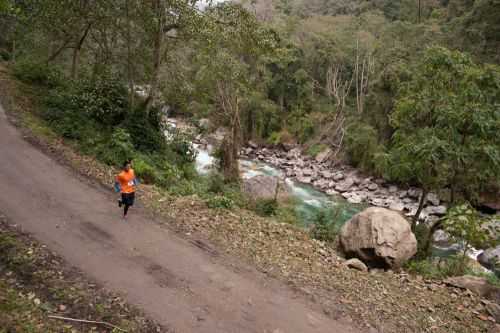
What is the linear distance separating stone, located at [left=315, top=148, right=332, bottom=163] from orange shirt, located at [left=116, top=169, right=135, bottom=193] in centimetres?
3055

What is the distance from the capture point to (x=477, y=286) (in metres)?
8.70

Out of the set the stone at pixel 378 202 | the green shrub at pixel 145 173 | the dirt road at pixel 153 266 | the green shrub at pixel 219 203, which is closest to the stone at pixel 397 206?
the stone at pixel 378 202

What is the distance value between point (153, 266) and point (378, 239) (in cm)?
625

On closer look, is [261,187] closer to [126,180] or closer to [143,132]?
[143,132]

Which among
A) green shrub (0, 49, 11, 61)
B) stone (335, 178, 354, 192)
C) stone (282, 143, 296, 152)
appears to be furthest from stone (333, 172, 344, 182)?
green shrub (0, 49, 11, 61)

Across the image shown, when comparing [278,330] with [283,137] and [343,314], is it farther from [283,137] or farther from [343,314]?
[283,137]

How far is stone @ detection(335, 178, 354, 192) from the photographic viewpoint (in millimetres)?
29678

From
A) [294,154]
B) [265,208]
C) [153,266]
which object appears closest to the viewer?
[153,266]

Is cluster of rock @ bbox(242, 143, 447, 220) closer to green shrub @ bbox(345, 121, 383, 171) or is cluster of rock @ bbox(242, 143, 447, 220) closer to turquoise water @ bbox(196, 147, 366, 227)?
green shrub @ bbox(345, 121, 383, 171)

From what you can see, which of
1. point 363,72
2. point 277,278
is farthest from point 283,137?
point 277,278

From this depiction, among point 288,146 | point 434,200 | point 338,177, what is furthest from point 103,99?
point 288,146

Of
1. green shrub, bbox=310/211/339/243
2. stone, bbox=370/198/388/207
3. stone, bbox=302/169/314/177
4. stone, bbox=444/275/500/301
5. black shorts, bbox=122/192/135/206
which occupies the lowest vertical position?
stone, bbox=370/198/388/207

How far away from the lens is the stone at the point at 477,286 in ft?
28.1

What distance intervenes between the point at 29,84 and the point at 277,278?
1725 cm
